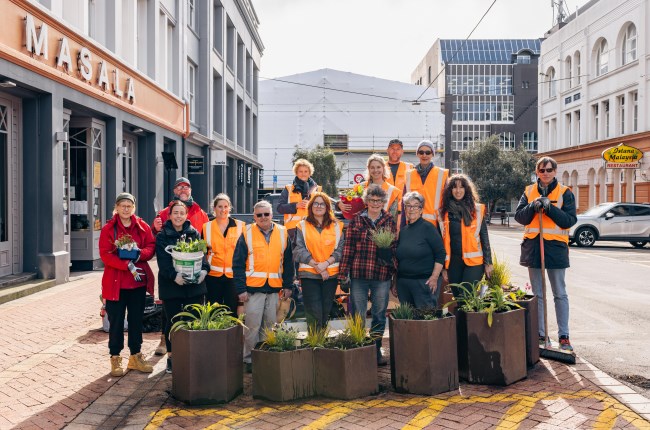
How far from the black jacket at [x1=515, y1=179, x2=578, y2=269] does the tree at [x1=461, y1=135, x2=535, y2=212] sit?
144 ft

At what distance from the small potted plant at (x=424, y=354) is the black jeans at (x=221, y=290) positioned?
187 cm

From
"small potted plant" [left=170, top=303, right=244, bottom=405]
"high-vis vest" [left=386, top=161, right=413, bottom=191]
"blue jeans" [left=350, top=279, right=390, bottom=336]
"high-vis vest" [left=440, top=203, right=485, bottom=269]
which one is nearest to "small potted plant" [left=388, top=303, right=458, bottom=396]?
"blue jeans" [left=350, top=279, right=390, bottom=336]

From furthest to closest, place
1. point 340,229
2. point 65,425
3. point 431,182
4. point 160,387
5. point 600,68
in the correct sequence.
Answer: point 600,68 < point 431,182 < point 340,229 < point 160,387 < point 65,425

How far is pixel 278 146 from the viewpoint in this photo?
210 ft

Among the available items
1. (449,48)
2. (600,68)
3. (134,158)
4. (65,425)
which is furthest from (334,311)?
(449,48)

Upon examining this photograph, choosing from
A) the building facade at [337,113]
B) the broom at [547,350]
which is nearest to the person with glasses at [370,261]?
the broom at [547,350]

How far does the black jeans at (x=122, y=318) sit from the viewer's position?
629 cm

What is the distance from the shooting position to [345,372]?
541cm

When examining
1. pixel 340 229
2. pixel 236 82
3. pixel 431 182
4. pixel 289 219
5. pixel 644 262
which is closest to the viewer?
pixel 340 229

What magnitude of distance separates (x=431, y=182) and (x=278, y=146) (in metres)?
57.5

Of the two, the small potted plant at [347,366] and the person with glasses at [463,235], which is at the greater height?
the person with glasses at [463,235]

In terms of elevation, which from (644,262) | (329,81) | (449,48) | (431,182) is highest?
(449,48)

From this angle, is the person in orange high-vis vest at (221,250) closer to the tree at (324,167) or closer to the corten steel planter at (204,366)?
the corten steel planter at (204,366)

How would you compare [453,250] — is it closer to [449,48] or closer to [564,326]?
[564,326]
